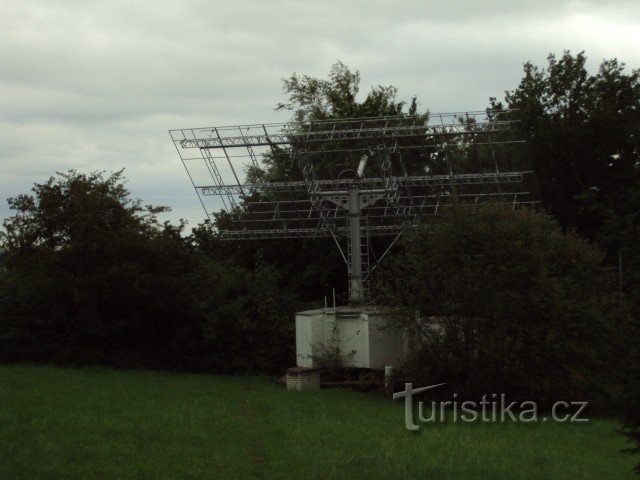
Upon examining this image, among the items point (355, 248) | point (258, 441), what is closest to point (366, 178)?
point (355, 248)

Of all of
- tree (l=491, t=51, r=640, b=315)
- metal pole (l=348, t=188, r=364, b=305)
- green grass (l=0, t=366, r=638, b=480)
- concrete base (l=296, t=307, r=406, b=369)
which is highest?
tree (l=491, t=51, r=640, b=315)

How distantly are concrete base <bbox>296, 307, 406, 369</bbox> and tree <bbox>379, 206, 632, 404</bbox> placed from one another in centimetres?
173

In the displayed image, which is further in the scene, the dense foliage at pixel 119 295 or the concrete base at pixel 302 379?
the dense foliage at pixel 119 295

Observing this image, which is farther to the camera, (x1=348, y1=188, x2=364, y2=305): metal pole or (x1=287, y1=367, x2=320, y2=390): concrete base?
(x1=348, y1=188, x2=364, y2=305): metal pole

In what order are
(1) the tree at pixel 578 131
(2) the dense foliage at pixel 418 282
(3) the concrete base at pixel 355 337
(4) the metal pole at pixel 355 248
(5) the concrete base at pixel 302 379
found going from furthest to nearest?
(1) the tree at pixel 578 131 → (4) the metal pole at pixel 355 248 → (3) the concrete base at pixel 355 337 → (5) the concrete base at pixel 302 379 → (2) the dense foliage at pixel 418 282

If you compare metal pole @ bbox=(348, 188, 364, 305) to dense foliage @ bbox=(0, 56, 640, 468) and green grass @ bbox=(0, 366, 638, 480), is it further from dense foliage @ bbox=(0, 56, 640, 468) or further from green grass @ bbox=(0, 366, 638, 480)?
green grass @ bbox=(0, 366, 638, 480)

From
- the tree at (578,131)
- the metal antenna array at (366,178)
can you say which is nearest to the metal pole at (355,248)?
the metal antenna array at (366,178)

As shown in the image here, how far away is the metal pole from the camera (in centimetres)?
3116

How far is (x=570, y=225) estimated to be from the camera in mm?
47812

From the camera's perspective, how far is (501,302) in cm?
2503

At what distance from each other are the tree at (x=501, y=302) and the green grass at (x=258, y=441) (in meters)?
2.15

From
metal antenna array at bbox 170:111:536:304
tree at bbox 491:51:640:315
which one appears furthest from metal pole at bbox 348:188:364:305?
tree at bbox 491:51:640:315

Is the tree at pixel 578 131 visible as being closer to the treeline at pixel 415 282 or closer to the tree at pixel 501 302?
the treeline at pixel 415 282

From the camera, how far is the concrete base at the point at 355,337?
28719 mm
